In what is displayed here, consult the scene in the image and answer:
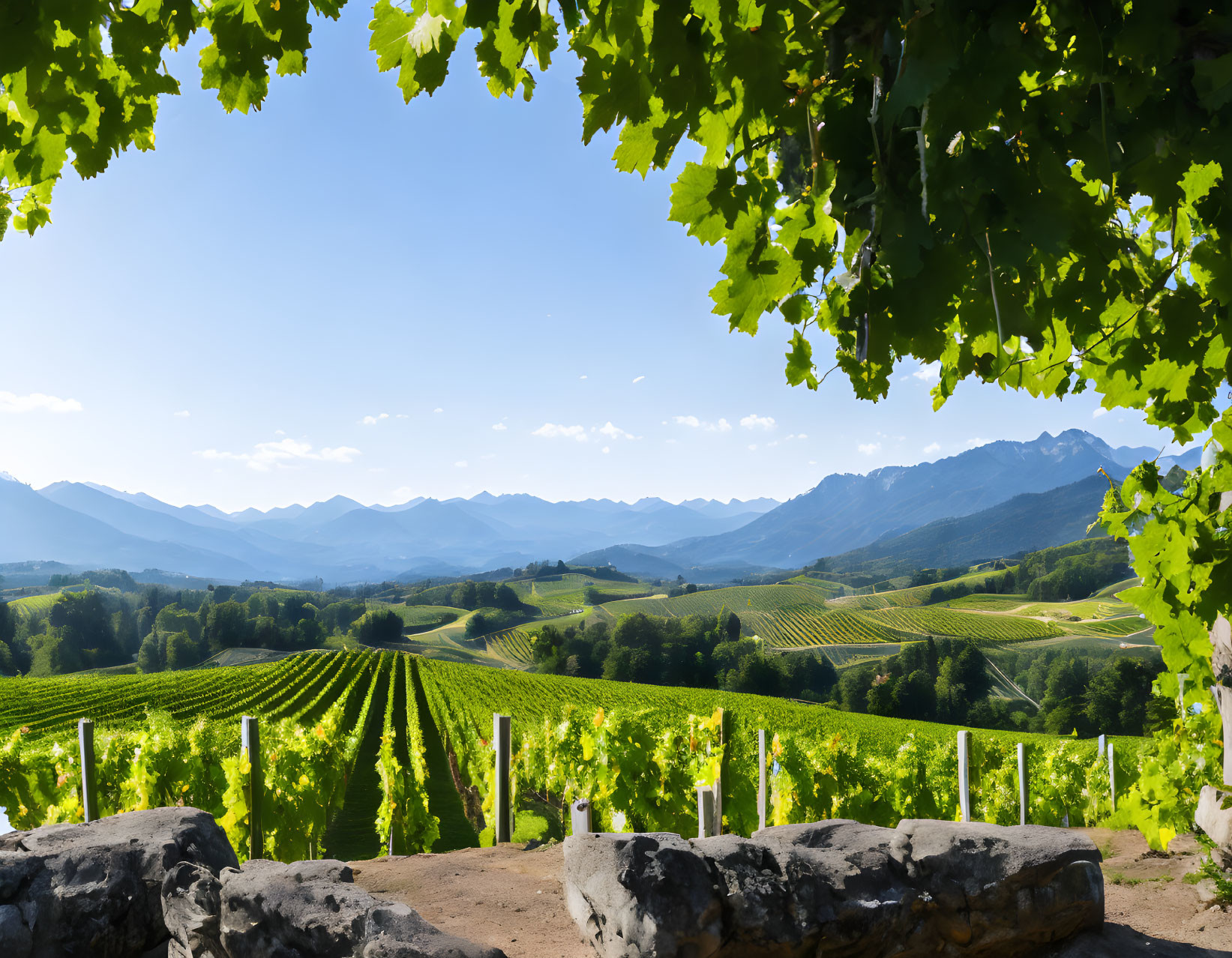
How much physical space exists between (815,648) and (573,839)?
95447 millimetres

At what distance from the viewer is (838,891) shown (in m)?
3.35

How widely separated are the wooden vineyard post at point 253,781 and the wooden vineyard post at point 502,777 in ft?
7.24

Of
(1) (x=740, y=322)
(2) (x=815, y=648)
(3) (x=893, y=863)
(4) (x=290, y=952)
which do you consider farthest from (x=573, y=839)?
(2) (x=815, y=648)

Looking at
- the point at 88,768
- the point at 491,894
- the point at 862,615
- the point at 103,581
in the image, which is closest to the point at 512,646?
the point at 862,615

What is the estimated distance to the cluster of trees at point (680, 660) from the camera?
70625 millimetres

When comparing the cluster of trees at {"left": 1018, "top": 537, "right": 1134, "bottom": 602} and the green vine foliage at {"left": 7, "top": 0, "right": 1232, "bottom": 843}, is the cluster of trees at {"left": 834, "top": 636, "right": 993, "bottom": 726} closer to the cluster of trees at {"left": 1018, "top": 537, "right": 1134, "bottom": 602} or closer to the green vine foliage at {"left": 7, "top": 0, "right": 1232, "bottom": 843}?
the cluster of trees at {"left": 1018, "top": 537, "right": 1134, "bottom": 602}

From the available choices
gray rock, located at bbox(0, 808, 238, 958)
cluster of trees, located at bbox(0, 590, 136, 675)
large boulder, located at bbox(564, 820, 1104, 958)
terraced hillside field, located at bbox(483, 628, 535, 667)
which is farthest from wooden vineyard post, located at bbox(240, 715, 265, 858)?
cluster of trees, located at bbox(0, 590, 136, 675)

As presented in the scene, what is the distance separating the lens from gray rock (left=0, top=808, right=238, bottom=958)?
3334 mm

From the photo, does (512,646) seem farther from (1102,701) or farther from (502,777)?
(502,777)

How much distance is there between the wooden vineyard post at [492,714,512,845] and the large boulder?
3.62 meters

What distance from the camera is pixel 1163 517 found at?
334 centimetres

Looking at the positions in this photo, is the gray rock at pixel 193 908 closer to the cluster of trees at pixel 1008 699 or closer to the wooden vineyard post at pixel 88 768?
the wooden vineyard post at pixel 88 768

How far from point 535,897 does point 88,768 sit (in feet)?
17.2

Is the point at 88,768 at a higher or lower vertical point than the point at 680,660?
higher
